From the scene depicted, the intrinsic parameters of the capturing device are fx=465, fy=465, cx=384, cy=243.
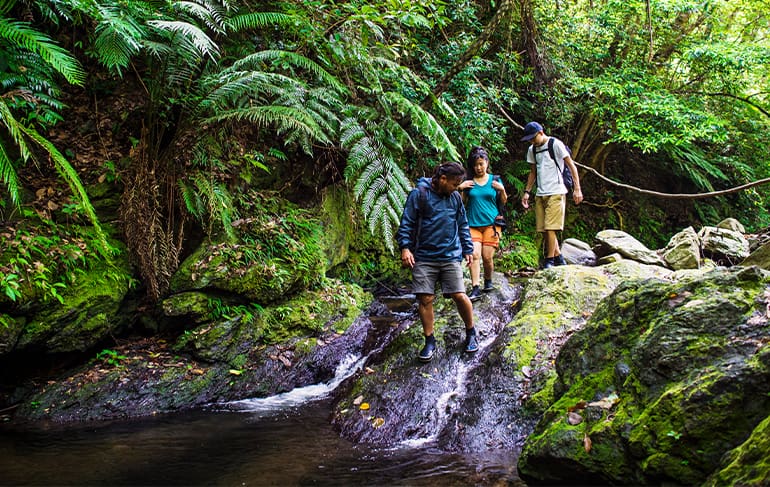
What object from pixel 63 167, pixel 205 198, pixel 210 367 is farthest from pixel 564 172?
pixel 63 167

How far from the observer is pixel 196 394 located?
4.66 m

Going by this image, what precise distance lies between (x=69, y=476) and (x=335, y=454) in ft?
5.88

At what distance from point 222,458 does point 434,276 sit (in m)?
2.30

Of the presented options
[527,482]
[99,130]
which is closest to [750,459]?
[527,482]

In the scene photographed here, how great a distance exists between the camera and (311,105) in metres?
5.79

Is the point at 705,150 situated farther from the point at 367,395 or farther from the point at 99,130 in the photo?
the point at 99,130

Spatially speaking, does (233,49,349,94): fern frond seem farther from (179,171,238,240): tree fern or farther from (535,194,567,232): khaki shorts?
(535,194,567,232): khaki shorts

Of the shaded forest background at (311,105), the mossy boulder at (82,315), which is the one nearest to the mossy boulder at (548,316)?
the shaded forest background at (311,105)

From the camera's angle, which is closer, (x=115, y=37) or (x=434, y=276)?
(x=115, y=37)

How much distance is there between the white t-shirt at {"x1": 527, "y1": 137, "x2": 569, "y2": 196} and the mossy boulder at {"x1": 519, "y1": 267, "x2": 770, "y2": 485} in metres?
2.68

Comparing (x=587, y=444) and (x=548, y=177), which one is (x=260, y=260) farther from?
(x=587, y=444)

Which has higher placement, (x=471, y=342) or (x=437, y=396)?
(x=471, y=342)

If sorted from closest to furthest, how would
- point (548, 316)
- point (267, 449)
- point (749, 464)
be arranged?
point (749, 464) → point (267, 449) → point (548, 316)

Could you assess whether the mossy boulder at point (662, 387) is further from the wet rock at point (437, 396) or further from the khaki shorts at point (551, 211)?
the khaki shorts at point (551, 211)
